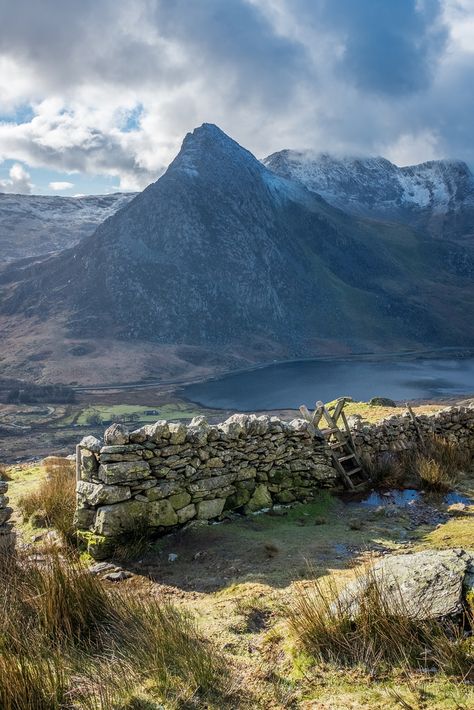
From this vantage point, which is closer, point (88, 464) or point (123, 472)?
point (123, 472)

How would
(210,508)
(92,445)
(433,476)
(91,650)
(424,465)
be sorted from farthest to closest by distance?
(424,465) → (433,476) → (210,508) → (92,445) → (91,650)

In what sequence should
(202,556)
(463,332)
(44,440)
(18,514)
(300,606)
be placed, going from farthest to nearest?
(463,332), (44,440), (18,514), (202,556), (300,606)

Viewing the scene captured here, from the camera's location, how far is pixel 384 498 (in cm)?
1006

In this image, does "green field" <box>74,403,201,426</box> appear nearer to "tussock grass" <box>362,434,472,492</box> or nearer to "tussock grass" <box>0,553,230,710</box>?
"tussock grass" <box>362,434,472,492</box>

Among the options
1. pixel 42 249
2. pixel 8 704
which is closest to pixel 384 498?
pixel 8 704

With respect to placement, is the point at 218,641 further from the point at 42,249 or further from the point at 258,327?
the point at 42,249

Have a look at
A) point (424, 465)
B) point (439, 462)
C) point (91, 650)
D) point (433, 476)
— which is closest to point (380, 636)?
point (91, 650)

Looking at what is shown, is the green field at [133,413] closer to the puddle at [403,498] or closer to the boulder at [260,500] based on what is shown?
the puddle at [403,498]

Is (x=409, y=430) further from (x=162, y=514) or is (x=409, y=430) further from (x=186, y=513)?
(x=162, y=514)

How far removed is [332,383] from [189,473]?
81.8m

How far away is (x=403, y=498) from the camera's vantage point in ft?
32.8

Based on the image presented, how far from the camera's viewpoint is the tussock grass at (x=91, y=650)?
10.7 feet

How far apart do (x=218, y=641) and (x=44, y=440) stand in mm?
52232

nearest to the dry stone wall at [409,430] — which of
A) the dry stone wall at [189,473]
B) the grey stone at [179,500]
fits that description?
the dry stone wall at [189,473]
